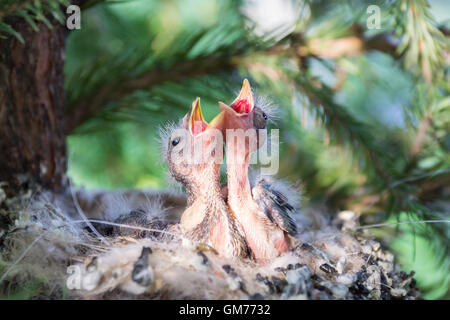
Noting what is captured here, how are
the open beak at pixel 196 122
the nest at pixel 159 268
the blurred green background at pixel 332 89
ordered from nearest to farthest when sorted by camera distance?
the nest at pixel 159 268
the open beak at pixel 196 122
the blurred green background at pixel 332 89

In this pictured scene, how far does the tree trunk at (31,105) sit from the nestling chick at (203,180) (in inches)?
7.8

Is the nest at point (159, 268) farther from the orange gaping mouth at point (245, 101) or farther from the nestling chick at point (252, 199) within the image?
the orange gaping mouth at point (245, 101)

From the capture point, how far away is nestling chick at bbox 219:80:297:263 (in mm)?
524

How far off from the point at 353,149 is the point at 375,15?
0.21 metres

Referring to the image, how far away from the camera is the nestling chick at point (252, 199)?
52 cm

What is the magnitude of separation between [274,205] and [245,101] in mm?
148

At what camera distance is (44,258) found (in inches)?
17.9

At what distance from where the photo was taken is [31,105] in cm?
58

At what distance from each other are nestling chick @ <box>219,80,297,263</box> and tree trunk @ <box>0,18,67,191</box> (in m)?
0.27

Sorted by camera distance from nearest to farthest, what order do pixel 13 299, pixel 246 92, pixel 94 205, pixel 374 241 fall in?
pixel 13 299
pixel 246 92
pixel 374 241
pixel 94 205

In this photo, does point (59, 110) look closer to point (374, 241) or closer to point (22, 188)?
point (22, 188)

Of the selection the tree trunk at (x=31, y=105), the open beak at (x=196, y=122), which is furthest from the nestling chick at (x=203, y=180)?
the tree trunk at (x=31, y=105)

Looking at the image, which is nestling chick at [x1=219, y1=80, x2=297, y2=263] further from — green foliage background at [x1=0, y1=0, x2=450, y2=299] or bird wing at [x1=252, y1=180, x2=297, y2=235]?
green foliage background at [x1=0, y1=0, x2=450, y2=299]

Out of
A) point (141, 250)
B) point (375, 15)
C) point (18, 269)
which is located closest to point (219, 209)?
point (141, 250)
